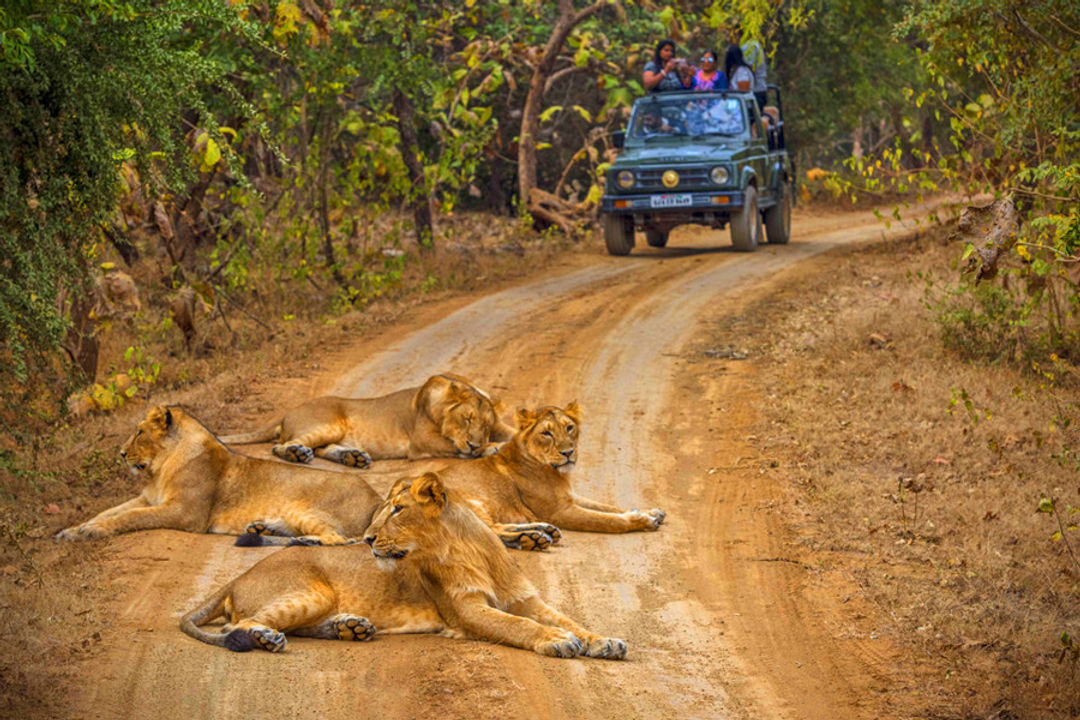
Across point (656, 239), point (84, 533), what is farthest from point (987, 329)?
point (656, 239)

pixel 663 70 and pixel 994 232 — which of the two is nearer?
pixel 994 232

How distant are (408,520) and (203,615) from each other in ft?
3.18

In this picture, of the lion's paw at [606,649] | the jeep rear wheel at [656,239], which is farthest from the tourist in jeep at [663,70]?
the lion's paw at [606,649]

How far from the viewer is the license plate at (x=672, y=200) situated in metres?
17.1

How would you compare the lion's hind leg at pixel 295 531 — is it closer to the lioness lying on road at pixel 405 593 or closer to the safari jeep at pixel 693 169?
the lioness lying on road at pixel 405 593

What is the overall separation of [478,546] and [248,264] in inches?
393

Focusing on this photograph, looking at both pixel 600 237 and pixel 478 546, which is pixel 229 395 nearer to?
pixel 478 546

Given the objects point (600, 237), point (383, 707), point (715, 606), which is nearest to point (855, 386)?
point (715, 606)

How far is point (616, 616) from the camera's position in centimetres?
603

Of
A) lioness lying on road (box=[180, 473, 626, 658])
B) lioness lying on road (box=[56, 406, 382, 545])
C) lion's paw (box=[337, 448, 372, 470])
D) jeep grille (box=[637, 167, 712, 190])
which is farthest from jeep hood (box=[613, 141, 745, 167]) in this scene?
lioness lying on road (box=[180, 473, 626, 658])

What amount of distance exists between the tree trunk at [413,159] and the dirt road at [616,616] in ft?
22.5

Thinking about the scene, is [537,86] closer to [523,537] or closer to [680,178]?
[680,178]

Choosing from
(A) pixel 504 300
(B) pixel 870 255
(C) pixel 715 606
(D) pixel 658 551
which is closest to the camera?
(C) pixel 715 606

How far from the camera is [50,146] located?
587 centimetres
